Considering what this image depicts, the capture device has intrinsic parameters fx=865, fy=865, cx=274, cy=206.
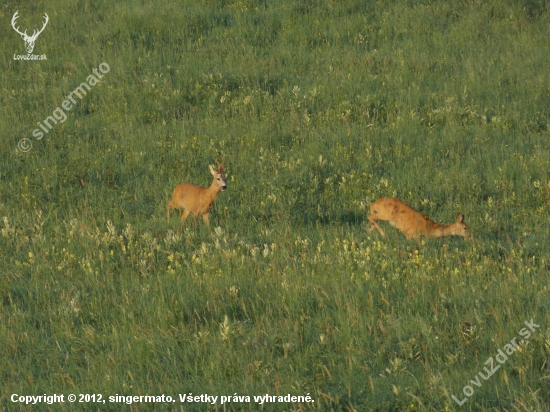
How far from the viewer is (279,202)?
12211 mm

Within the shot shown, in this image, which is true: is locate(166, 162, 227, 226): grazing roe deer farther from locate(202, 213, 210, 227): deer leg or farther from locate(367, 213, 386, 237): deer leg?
locate(367, 213, 386, 237): deer leg

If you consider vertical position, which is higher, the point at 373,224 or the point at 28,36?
the point at 28,36

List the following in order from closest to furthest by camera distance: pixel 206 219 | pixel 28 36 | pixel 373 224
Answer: pixel 373 224, pixel 206 219, pixel 28 36

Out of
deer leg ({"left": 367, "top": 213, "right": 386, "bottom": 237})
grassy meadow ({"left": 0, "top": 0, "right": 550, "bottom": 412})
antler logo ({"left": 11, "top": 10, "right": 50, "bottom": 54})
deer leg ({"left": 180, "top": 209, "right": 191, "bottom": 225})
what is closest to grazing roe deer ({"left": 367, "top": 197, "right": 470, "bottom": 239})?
deer leg ({"left": 367, "top": 213, "right": 386, "bottom": 237})

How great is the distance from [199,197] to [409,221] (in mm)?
3004

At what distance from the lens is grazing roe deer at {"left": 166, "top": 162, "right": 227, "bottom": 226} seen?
11.9 m

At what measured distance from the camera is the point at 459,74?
18.0 meters

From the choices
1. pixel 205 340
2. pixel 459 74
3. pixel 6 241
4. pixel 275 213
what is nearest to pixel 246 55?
pixel 459 74

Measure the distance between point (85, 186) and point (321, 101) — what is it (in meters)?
5.43

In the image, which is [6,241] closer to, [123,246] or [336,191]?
[123,246]

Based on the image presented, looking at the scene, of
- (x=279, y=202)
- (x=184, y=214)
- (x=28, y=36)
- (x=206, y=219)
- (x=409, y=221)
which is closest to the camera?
(x=409, y=221)

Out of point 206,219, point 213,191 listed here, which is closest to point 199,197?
point 213,191

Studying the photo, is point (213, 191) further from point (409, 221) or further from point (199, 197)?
point (409, 221)

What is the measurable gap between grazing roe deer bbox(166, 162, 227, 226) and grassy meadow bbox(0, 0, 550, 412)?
228mm
